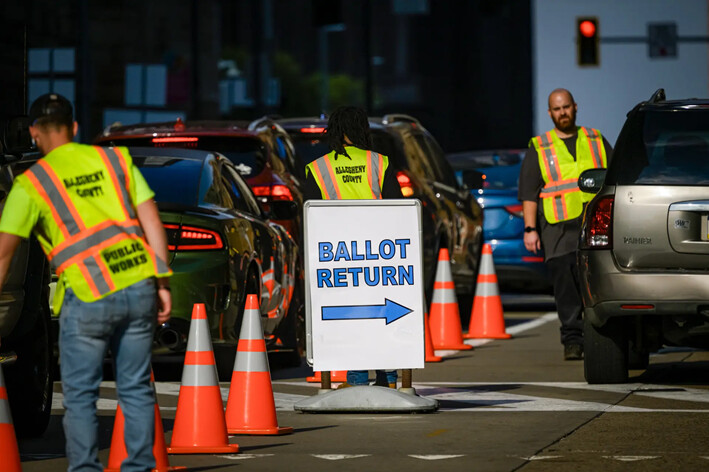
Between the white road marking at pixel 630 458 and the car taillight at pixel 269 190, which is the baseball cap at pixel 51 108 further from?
the car taillight at pixel 269 190

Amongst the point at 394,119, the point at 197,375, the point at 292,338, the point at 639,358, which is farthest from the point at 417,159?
the point at 197,375

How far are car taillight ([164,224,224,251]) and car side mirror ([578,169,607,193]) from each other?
2.35 m

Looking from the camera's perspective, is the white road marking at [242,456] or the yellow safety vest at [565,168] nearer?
the white road marking at [242,456]

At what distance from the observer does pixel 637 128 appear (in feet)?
→ 36.7

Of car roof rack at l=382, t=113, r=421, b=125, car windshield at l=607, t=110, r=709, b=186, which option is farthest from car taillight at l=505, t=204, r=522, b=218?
car windshield at l=607, t=110, r=709, b=186

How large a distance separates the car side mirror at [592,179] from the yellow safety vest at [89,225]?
214 inches

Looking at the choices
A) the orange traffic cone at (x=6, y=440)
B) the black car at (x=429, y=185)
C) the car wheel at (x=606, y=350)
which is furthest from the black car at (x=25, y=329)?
the black car at (x=429, y=185)

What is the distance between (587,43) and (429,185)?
66.4 ft

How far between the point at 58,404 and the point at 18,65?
6.90 ft

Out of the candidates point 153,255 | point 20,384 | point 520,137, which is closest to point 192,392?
point 20,384

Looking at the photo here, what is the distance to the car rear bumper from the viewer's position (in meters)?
10.8

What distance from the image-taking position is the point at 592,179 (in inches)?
465

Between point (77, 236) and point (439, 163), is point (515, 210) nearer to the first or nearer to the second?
point (439, 163)

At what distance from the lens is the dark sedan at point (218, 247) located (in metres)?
11.4
